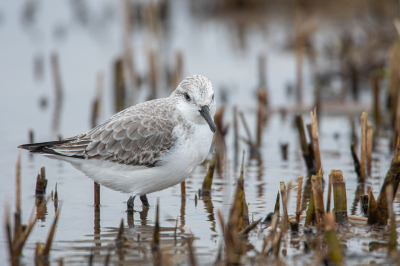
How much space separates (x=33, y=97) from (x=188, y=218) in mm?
7703

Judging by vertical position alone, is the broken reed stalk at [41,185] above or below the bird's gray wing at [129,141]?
below

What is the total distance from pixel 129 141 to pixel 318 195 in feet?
7.61

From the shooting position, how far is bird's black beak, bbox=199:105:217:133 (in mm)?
5950

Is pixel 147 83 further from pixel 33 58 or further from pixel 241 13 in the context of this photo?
pixel 241 13

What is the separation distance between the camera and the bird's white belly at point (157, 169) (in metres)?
6.16

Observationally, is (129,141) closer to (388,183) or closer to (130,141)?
(130,141)

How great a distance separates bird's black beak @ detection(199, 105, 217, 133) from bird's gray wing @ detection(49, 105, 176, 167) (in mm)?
435

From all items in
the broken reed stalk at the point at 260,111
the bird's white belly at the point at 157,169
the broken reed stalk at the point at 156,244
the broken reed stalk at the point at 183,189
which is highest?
the broken reed stalk at the point at 260,111

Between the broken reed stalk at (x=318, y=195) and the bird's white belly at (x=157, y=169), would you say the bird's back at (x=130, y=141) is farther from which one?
the broken reed stalk at (x=318, y=195)

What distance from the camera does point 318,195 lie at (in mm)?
5352

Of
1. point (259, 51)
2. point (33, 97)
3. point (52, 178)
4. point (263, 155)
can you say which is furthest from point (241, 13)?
point (52, 178)

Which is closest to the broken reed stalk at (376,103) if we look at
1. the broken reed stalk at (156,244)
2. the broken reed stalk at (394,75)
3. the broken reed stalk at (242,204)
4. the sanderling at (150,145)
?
the broken reed stalk at (394,75)

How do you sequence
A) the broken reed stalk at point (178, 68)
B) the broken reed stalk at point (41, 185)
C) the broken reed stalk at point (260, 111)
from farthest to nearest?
the broken reed stalk at point (178, 68)
the broken reed stalk at point (260, 111)
the broken reed stalk at point (41, 185)

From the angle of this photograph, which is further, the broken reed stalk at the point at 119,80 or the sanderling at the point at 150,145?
the broken reed stalk at the point at 119,80
